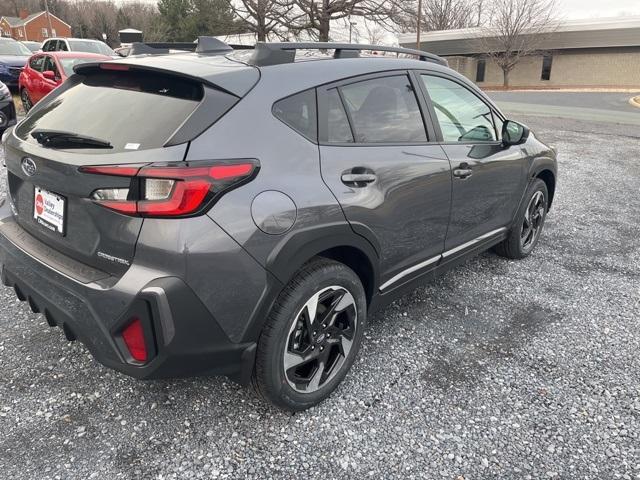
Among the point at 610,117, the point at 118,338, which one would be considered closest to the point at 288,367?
the point at 118,338

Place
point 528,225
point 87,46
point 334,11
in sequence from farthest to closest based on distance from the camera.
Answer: point 334,11 < point 87,46 < point 528,225

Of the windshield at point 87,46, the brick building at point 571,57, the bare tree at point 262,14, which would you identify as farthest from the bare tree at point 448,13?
the windshield at point 87,46

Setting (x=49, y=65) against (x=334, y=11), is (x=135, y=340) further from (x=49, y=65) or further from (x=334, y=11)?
(x=334, y=11)

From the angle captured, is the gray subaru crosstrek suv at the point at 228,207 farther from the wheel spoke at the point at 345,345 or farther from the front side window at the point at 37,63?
the front side window at the point at 37,63

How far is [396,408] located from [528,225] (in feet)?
8.50

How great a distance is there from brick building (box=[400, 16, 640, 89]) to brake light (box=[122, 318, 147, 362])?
1572 inches

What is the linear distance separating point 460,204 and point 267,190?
1.63 m

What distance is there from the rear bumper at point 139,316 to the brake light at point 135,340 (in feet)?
0.07

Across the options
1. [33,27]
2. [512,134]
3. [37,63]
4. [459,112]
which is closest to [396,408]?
[459,112]

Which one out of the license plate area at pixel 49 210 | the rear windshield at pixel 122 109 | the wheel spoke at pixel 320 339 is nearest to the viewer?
the rear windshield at pixel 122 109

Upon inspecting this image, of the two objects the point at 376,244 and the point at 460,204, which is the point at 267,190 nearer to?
the point at 376,244

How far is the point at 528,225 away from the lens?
14.6ft

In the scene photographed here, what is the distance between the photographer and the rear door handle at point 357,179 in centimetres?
240

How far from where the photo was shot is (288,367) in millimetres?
2344
